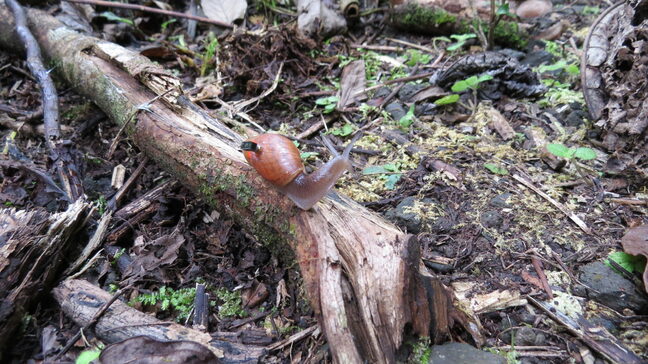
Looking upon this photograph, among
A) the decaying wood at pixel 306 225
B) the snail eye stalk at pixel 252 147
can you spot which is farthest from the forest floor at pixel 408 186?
the snail eye stalk at pixel 252 147

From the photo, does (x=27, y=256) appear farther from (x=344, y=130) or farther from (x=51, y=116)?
(x=344, y=130)

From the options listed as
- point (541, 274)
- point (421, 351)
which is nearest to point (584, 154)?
point (541, 274)

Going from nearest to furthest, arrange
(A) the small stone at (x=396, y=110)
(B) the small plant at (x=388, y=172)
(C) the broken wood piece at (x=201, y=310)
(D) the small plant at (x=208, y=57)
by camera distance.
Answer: (C) the broken wood piece at (x=201, y=310) < (B) the small plant at (x=388, y=172) < (A) the small stone at (x=396, y=110) < (D) the small plant at (x=208, y=57)

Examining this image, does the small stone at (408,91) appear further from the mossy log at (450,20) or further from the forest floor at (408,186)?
the mossy log at (450,20)

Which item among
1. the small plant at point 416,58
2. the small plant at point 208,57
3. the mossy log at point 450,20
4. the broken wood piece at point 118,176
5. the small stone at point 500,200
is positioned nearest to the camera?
the small stone at point 500,200

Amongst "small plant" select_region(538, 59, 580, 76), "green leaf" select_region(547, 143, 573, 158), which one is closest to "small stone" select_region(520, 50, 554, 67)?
"small plant" select_region(538, 59, 580, 76)

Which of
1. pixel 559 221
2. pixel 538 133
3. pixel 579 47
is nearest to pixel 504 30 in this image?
pixel 579 47
